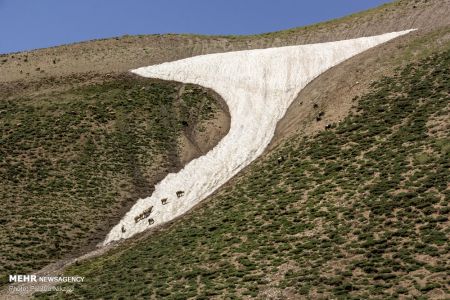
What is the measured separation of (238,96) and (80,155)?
21141mm

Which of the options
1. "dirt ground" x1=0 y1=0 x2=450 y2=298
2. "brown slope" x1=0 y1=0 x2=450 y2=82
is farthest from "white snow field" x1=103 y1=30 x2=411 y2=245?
"brown slope" x1=0 y1=0 x2=450 y2=82

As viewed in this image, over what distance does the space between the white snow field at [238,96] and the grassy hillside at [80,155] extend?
204cm

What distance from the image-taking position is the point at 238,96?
69250 millimetres

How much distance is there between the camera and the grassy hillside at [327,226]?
30.9 metres

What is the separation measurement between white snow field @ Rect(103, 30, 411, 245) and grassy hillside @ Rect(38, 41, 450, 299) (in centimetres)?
360

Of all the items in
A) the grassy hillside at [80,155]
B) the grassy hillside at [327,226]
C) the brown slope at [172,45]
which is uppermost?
the brown slope at [172,45]

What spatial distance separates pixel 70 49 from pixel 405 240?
6628cm

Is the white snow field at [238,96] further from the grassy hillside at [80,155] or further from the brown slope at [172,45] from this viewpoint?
the brown slope at [172,45]

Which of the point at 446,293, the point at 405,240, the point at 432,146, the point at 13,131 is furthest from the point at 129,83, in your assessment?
the point at 446,293

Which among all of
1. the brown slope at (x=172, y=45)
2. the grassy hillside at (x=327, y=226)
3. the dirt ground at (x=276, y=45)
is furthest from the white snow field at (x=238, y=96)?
the brown slope at (x=172, y=45)

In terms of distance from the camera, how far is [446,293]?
2680 centimetres

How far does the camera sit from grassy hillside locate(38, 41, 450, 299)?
3091 centimetres

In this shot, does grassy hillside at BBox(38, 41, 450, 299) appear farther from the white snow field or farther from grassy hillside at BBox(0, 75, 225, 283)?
grassy hillside at BBox(0, 75, 225, 283)

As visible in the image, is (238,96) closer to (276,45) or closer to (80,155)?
(276,45)
